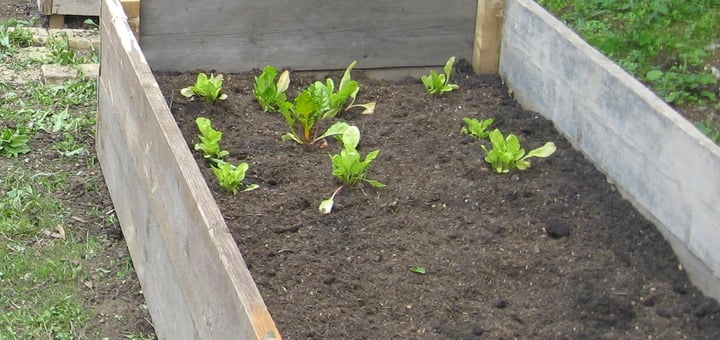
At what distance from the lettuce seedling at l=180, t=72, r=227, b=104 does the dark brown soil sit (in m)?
0.04

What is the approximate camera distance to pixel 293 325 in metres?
2.80

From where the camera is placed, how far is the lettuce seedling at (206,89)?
13.5 ft

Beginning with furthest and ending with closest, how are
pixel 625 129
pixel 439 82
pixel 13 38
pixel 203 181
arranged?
pixel 13 38
pixel 439 82
pixel 625 129
pixel 203 181

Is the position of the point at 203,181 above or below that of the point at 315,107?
above

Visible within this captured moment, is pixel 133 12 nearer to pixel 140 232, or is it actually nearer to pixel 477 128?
pixel 140 232

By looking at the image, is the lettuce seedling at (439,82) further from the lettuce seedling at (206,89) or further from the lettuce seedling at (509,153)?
the lettuce seedling at (206,89)

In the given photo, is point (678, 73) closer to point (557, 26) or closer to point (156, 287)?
point (557, 26)

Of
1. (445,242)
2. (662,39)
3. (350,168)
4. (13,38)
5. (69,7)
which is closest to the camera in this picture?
(445,242)

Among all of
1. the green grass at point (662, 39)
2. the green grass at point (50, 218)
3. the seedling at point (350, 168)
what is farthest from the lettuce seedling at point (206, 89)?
the green grass at point (662, 39)

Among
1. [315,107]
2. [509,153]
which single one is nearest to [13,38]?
[315,107]

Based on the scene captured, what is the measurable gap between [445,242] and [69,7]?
11.1ft

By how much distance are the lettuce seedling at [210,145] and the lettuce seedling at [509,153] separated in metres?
0.90

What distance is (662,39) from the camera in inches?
189

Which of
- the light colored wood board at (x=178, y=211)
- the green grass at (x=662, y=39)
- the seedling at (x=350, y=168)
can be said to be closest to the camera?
the light colored wood board at (x=178, y=211)
